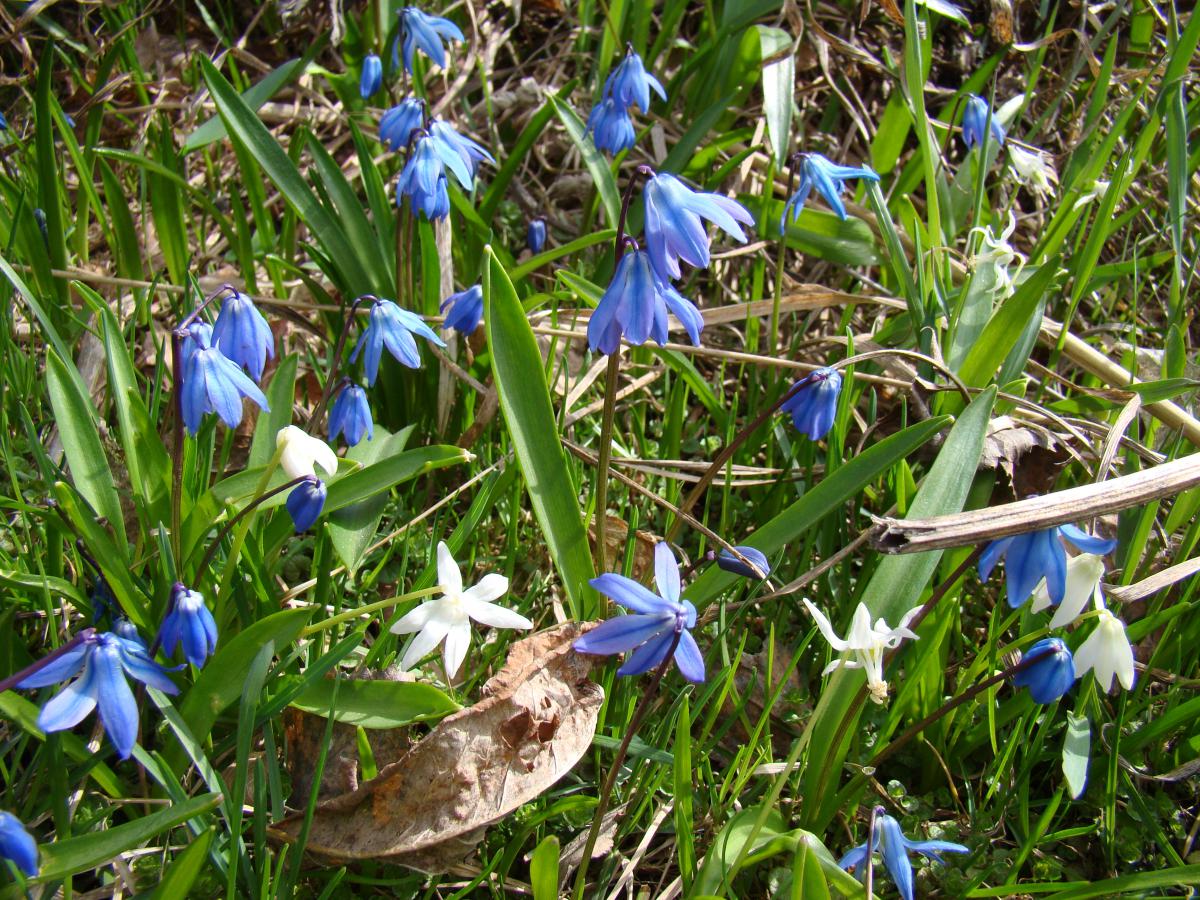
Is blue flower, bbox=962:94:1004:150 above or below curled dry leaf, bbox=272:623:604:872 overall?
above

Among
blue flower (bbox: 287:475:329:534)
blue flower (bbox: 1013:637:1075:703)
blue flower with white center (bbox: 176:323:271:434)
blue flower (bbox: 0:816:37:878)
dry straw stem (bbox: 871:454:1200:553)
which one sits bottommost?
blue flower (bbox: 1013:637:1075:703)

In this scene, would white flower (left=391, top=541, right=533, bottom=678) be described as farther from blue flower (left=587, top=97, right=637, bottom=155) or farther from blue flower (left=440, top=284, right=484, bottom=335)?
blue flower (left=587, top=97, right=637, bottom=155)

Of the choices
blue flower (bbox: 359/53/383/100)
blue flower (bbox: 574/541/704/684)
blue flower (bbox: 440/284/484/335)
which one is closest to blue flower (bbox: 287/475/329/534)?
blue flower (bbox: 574/541/704/684)

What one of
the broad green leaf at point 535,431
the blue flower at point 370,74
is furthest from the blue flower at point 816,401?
the blue flower at point 370,74

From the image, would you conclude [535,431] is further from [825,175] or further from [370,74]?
[370,74]

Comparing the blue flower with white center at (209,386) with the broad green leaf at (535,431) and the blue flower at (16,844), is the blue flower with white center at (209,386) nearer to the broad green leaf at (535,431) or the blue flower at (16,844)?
the broad green leaf at (535,431)

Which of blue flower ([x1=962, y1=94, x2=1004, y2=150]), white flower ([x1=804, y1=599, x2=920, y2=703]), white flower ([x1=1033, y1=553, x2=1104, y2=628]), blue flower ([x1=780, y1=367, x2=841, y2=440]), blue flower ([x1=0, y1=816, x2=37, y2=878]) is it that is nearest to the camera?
blue flower ([x1=0, y1=816, x2=37, y2=878])

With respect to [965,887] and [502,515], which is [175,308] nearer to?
[502,515]

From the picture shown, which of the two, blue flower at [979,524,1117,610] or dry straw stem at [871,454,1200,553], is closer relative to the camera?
dry straw stem at [871,454,1200,553]
